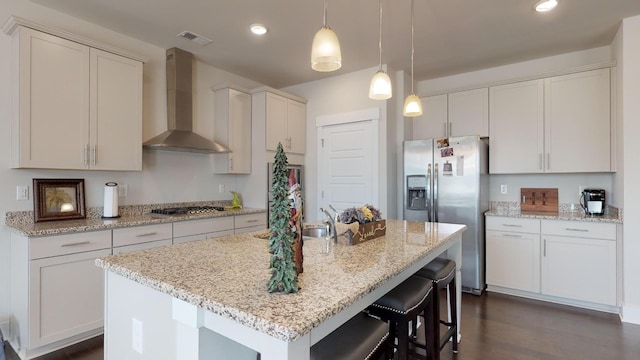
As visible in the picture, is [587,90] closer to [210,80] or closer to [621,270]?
[621,270]

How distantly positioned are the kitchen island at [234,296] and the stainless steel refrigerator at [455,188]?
180 cm

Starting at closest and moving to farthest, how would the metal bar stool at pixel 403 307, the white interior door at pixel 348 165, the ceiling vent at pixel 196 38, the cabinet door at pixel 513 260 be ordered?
the metal bar stool at pixel 403 307
the ceiling vent at pixel 196 38
the cabinet door at pixel 513 260
the white interior door at pixel 348 165

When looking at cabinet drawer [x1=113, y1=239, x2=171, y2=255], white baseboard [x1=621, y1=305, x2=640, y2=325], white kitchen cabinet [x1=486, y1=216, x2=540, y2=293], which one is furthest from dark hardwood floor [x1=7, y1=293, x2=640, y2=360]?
cabinet drawer [x1=113, y1=239, x2=171, y2=255]

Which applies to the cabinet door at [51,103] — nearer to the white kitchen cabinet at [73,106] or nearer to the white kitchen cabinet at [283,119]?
the white kitchen cabinet at [73,106]

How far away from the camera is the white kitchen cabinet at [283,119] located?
3994 mm

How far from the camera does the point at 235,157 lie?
3945mm

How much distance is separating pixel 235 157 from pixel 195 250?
2429mm

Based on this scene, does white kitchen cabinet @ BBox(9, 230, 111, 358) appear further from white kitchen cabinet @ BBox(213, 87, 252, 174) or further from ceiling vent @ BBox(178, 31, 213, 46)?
ceiling vent @ BBox(178, 31, 213, 46)

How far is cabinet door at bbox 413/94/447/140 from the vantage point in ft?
13.4

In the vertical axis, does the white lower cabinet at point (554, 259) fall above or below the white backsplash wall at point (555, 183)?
below

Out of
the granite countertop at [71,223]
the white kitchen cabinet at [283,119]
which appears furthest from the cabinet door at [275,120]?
the granite countertop at [71,223]

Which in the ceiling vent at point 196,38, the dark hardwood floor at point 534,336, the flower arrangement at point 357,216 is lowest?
the dark hardwood floor at point 534,336

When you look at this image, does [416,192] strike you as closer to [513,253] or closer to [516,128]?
[513,253]

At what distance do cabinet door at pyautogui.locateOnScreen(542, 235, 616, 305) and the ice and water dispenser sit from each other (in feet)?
4.08
